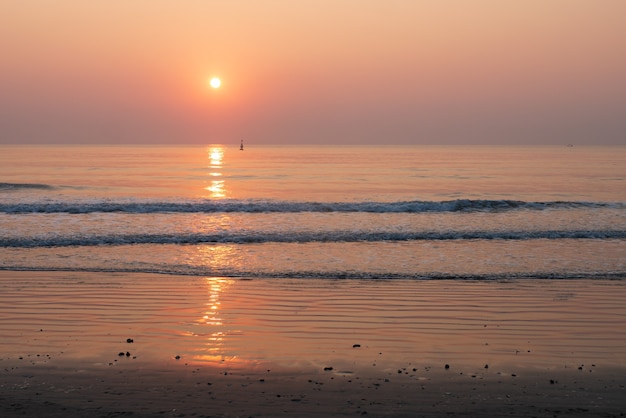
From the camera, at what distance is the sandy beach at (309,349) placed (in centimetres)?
691

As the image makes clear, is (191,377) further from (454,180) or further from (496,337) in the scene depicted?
(454,180)

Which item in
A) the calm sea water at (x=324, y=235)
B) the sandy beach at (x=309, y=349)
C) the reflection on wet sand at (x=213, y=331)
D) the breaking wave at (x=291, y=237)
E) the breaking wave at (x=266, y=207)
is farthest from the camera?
the breaking wave at (x=266, y=207)

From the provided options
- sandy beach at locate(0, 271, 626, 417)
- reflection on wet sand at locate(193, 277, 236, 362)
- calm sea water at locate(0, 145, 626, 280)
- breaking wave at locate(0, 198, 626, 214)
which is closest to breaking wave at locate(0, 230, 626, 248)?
calm sea water at locate(0, 145, 626, 280)

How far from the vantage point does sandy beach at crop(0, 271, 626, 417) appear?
6.91 metres

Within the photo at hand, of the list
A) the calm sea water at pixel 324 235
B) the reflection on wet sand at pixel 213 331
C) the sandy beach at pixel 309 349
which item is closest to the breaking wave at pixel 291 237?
the calm sea water at pixel 324 235

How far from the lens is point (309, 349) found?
8.93 metres

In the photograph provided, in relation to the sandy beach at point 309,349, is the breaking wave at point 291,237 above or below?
below

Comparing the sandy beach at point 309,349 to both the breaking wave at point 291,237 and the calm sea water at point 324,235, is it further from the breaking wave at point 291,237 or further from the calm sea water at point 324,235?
→ the breaking wave at point 291,237

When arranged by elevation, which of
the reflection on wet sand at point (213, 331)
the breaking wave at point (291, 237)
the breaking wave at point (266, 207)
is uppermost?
the reflection on wet sand at point (213, 331)

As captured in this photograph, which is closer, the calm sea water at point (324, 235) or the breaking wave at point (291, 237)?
the calm sea water at point (324, 235)

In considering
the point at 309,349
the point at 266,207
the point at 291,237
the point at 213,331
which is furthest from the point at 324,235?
the point at 309,349

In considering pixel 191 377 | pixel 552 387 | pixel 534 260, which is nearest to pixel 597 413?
pixel 552 387

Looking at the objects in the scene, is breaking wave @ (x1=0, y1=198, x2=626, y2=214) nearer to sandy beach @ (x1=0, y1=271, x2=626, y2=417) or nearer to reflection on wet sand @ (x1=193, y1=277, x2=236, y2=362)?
sandy beach @ (x1=0, y1=271, x2=626, y2=417)

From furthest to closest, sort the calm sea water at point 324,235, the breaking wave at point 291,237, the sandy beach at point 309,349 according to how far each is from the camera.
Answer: the breaking wave at point 291,237, the calm sea water at point 324,235, the sandy beach at point 309,349
